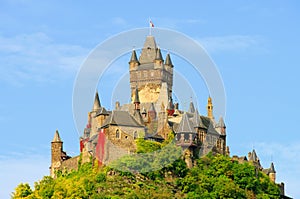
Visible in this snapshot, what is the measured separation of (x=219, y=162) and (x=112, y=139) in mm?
14890

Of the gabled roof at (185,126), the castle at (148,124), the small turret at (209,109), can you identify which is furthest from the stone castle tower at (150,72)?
the gabled roof at (185,126)

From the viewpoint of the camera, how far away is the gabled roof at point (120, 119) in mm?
131750

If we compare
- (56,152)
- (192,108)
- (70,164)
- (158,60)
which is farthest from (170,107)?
(56,152)

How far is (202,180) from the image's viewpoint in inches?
5167

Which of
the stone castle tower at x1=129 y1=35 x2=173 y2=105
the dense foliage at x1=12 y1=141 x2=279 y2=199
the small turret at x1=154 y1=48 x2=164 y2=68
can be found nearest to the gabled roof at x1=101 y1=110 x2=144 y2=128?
the dense foliage at x1=12 y1=141 x2=279 y2=199

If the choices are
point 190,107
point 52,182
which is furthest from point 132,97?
point 52,182

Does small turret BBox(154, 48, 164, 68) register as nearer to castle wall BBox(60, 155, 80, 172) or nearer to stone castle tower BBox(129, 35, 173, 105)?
stone castle tower BBox(129, 35, 173, 105)

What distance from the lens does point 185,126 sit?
441ft

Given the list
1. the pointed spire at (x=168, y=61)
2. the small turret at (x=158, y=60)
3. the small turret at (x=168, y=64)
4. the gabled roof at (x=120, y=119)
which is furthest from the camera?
the pointed spire at (x=168, y=61)

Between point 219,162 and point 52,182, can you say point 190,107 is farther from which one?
point 52,182

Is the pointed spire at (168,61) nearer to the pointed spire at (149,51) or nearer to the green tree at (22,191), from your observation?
the pointed spire at (149,51)

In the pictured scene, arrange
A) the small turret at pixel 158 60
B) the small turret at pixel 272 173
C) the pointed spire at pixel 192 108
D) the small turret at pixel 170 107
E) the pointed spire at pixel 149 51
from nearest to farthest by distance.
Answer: the small turret at pixel 170 107, the pointed spire at pixel 192 108, the small turret at pixel 158 60, the pointed spire at pixel 149 51, the small turret at pixel 272 173

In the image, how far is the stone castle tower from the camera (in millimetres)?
147000

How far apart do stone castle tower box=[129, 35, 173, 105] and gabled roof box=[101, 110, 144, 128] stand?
38.5 ft
